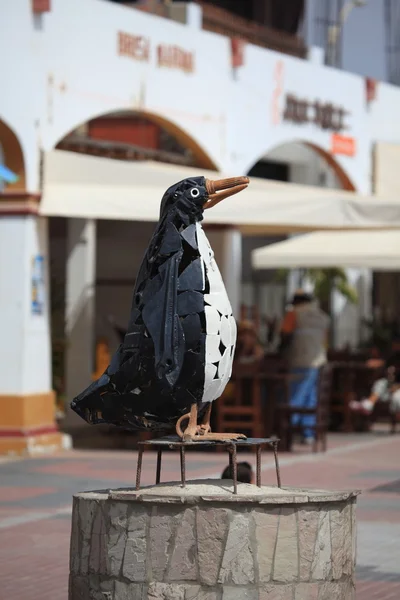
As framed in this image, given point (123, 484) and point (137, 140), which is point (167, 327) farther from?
point (137, 140)

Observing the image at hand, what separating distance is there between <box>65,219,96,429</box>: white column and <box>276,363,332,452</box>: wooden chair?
338 cm

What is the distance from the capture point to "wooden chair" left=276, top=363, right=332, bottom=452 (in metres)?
15.3

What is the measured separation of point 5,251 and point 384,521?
583cm

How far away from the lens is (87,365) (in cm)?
1816

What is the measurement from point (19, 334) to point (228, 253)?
442 cm

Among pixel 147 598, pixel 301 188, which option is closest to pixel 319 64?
pixel 301 188

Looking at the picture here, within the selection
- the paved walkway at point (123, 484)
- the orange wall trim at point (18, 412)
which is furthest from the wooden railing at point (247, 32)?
the orange wall trim at point (18, 412)

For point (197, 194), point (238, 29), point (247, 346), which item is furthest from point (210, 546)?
point (238, 29)

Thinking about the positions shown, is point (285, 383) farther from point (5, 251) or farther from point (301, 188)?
point (5, 251)

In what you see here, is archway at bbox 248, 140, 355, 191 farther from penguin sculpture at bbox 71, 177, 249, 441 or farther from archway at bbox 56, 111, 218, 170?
penguin sculpture at bbox 71, 177, 249, 441

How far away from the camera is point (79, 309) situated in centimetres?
1834

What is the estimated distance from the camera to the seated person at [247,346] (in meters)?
15.6

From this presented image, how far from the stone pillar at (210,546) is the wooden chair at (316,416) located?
915cm

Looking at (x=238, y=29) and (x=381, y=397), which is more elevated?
(x=238, y=29)
